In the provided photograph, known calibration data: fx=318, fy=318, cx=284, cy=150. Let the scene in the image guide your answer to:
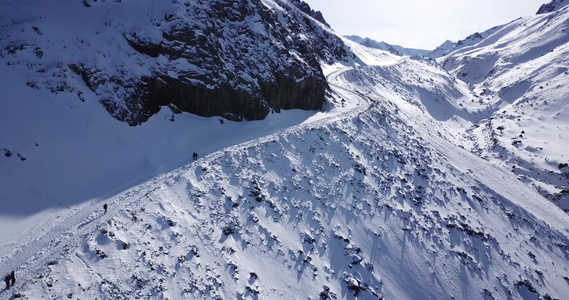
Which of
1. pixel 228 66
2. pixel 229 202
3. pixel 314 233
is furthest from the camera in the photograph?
pixel 228 66

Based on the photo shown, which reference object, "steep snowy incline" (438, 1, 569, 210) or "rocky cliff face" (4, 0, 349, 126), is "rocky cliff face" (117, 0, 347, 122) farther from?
"steep snowy incline" (438, 1, 569, 210)

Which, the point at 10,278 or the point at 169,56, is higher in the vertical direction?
the point at 169,56

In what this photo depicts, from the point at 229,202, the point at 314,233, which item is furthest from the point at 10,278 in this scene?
the point at 314,233

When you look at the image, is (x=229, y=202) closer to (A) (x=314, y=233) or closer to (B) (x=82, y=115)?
(A) (x=314, y=233)

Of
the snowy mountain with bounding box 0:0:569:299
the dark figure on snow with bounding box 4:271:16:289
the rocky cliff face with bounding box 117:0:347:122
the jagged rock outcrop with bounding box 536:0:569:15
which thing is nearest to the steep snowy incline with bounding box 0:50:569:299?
the snowy mountain with bounding box 0:0:569:299

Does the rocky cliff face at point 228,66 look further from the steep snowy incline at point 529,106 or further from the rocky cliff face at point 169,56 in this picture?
the steep snowy incline at point 529,106

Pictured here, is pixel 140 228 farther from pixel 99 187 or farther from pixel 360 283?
pixel 360 283

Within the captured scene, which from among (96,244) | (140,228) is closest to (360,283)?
(140,228)

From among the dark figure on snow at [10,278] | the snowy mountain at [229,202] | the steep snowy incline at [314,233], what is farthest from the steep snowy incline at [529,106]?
the dark figure on snow at [10,278]
